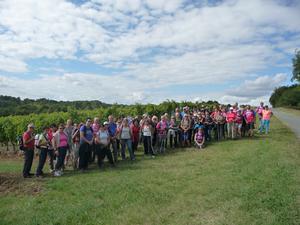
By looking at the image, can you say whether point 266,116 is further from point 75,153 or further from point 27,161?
point 27,161

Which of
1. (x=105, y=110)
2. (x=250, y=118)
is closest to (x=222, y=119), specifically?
(x=250, y=118)

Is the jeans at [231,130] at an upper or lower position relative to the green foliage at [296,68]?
lower

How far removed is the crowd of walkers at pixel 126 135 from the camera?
38.9 ft

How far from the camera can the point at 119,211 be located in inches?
280

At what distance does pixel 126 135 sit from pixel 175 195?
6.37 m

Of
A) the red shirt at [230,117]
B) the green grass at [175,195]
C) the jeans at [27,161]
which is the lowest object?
the green grass at [175,195]

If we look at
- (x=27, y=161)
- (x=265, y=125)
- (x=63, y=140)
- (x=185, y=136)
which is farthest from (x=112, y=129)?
(x=265, y=125)

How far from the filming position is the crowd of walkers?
11.9 meters

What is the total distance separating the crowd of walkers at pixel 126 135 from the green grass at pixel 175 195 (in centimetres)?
109

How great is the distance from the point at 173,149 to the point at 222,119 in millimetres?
3472

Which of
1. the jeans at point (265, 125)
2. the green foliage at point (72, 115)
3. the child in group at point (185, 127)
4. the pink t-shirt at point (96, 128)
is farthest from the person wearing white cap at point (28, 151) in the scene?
the jeans at point (265, 125)

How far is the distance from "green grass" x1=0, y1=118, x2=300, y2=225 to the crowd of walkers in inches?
43.0

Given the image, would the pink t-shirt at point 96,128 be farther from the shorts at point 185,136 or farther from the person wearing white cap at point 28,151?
the shorts at point 185,136

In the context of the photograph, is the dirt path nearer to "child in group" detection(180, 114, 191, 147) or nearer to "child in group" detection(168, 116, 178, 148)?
"child in group" detection(180, 114, 191, 147)
